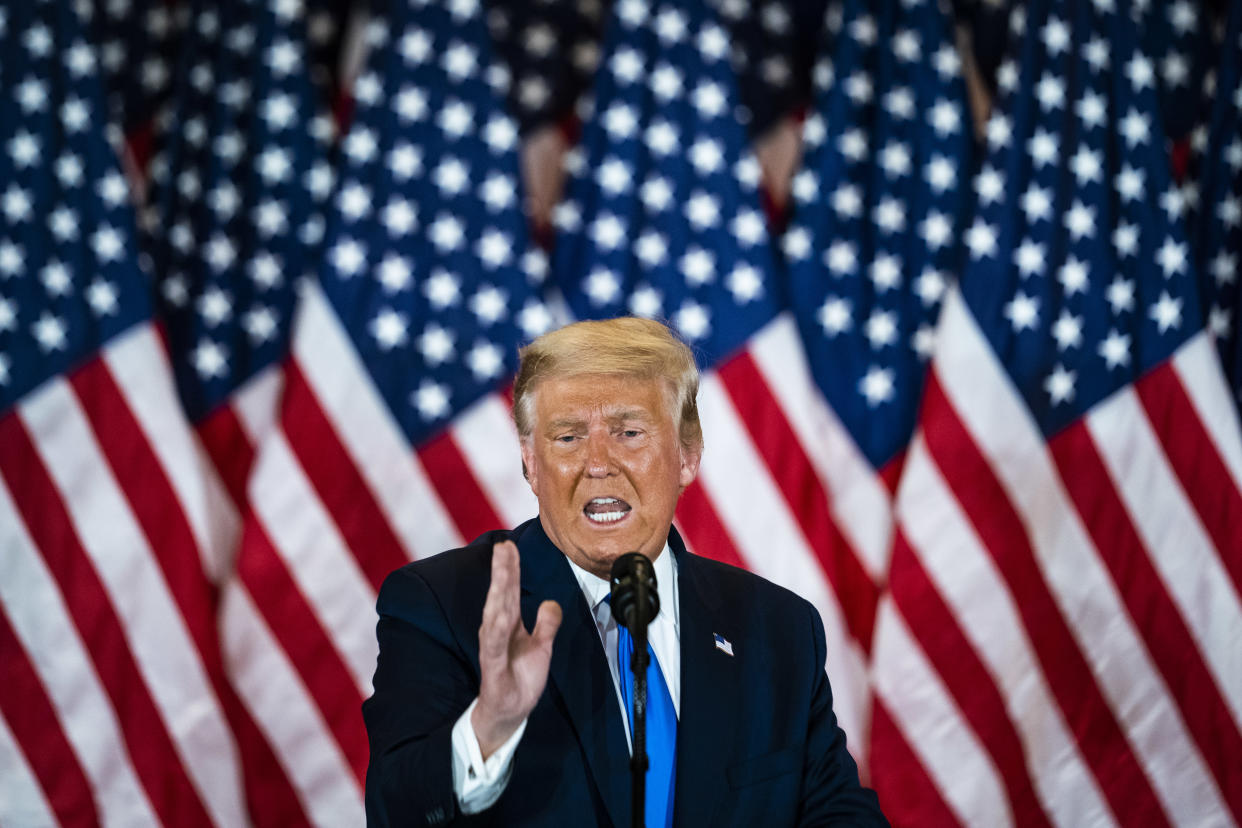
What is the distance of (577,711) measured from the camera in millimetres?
1826

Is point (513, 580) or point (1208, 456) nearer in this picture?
point (513, 580)

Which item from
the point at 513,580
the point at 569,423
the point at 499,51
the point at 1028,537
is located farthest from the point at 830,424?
the point at 513,580

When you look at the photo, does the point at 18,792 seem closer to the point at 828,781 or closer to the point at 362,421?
the point at 362,421

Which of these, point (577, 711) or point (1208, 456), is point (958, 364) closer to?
point (1208, 456)

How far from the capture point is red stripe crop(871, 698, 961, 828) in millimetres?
3857

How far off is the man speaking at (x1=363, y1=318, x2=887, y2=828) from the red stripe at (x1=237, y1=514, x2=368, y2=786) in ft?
6.29

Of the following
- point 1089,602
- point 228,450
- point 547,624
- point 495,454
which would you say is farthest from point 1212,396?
point 228,450

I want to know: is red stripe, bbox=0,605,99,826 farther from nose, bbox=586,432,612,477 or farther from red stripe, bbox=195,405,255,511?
nose, bbox=586,432,612,477

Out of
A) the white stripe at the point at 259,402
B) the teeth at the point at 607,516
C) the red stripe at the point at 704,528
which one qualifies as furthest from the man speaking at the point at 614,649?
the white stripe at the point at 259,402

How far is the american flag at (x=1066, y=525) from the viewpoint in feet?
12.7

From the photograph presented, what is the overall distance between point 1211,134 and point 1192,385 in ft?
3.15

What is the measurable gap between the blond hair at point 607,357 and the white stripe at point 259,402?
7.54 ft

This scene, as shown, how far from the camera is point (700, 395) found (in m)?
3.95

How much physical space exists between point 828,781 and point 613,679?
0.43 metres
